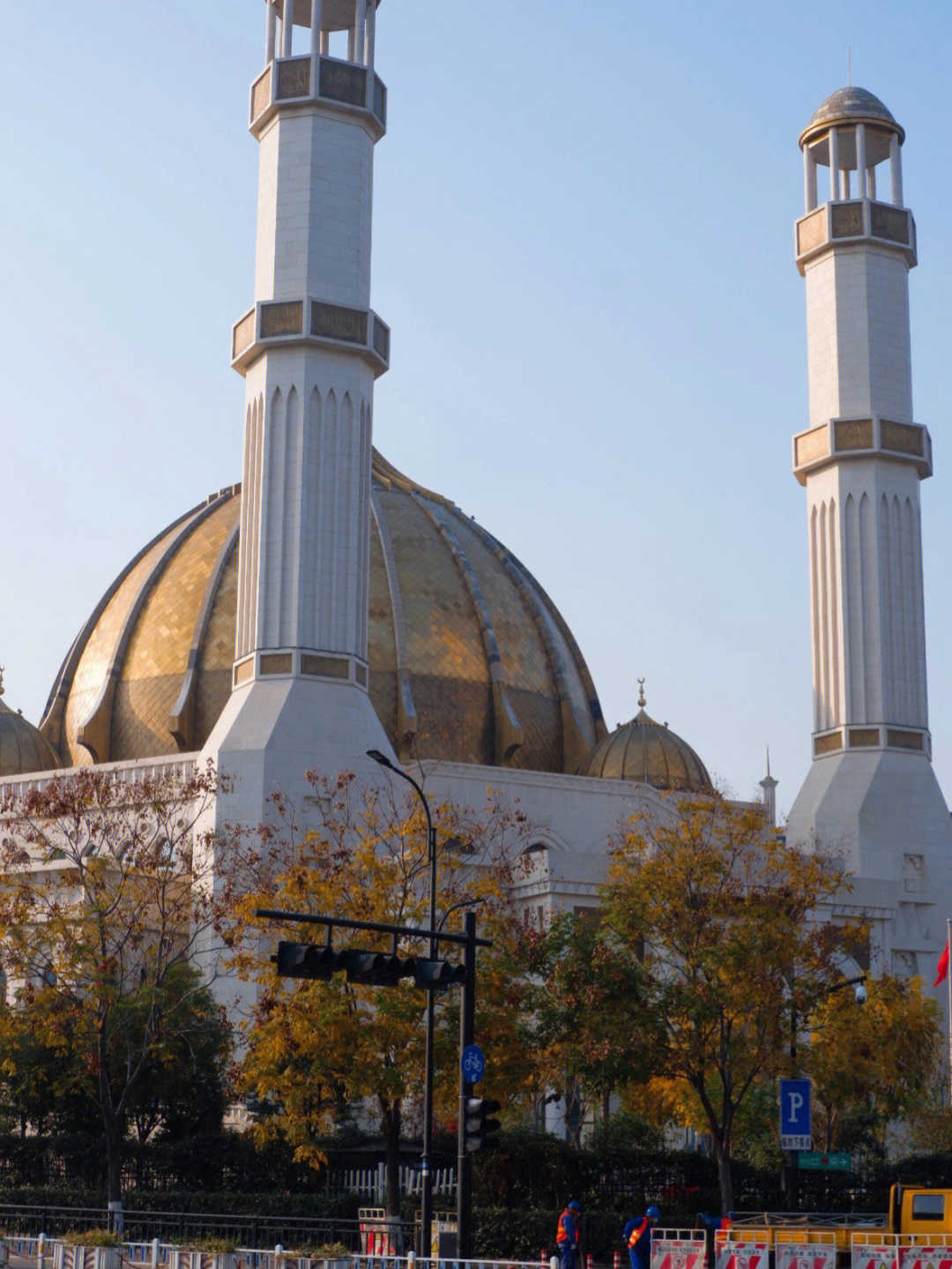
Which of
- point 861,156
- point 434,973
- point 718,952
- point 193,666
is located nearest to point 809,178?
point 861,156

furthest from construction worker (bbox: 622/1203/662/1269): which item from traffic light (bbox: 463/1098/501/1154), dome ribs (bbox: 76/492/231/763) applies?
dome ribs (bbox: 76/492/231/763)

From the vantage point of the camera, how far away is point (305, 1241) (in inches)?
1198

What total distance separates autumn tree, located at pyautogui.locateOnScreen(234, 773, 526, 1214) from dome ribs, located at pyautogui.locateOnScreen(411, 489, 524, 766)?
17575mm

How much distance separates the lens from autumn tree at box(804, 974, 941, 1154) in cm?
3722

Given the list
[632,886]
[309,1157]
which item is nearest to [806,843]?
[632,886]

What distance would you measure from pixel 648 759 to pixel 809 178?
1714 centimetres

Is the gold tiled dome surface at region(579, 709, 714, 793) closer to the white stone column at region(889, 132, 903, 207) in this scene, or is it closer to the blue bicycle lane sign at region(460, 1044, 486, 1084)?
the white stone column at region(889, 132, 903, 207)

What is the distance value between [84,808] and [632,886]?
991 cm

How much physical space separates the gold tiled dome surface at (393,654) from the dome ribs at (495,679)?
0.15ft

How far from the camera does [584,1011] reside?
3356 cm

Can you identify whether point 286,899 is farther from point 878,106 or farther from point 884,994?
point 878,106

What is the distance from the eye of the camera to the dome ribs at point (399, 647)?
5241 cm

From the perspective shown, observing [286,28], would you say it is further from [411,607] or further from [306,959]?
[306,959]

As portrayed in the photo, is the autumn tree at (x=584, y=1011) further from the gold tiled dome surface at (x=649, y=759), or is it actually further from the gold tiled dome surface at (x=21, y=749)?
the gold tiled dome surface at (x=21, y=749)
